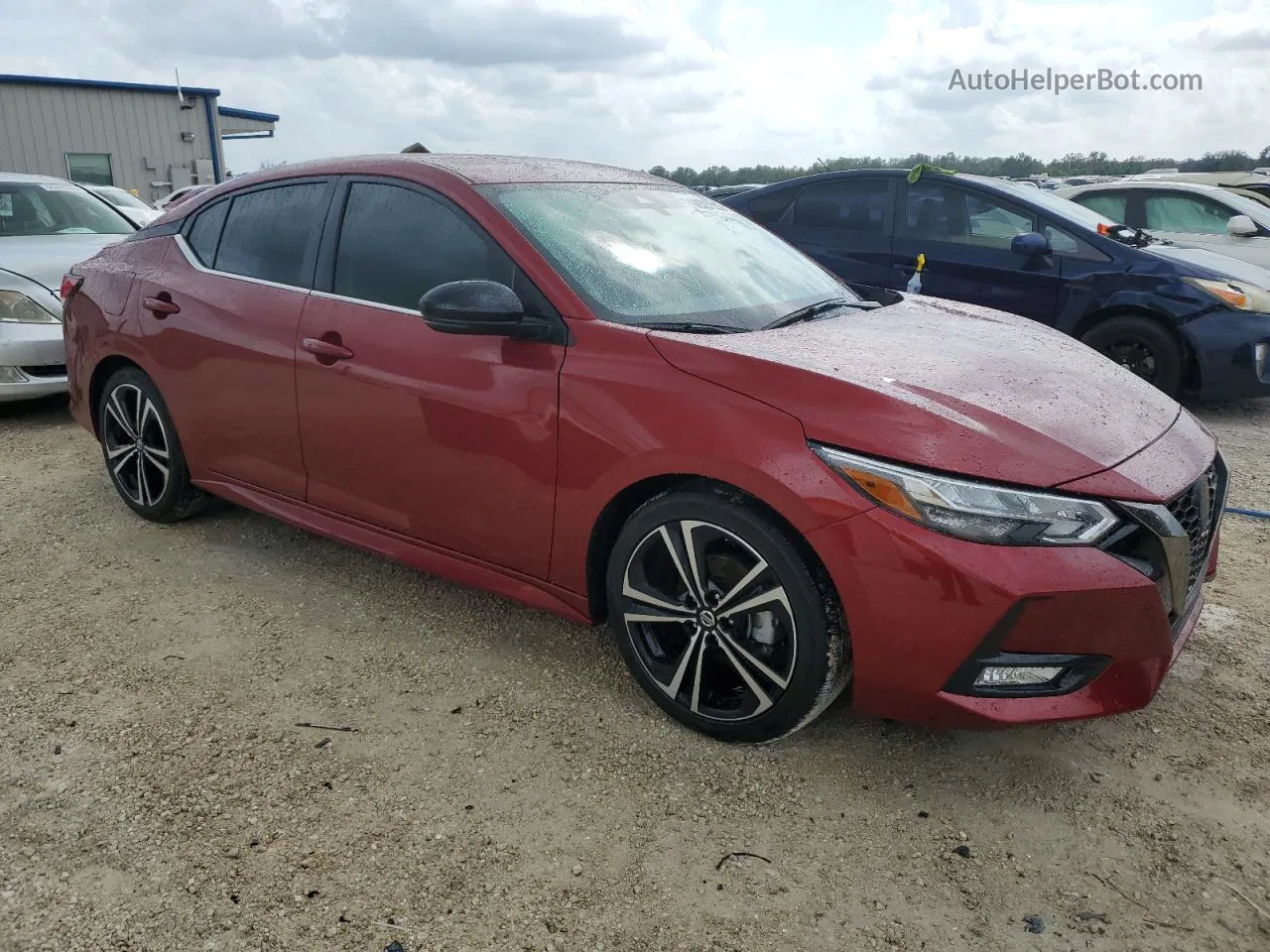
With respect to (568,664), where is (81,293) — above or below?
above

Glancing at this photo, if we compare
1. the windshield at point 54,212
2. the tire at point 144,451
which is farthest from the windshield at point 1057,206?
the windshield at point 54,212

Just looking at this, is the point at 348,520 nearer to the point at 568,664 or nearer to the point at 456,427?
the point at 456,427

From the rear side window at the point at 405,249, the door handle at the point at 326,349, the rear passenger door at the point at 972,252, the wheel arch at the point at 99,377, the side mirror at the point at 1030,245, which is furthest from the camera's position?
the rear passenger door at the point at 972,252

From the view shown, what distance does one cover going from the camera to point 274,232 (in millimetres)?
3637

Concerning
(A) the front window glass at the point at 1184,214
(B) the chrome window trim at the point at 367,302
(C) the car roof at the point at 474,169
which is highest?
(C) the car roof at the point at 474,169

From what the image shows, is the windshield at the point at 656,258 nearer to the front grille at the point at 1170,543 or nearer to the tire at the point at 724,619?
the tire at the point at 724,619

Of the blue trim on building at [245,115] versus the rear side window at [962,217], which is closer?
the rear side window at [962,217]

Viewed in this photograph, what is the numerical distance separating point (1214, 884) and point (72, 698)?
3.06 meters

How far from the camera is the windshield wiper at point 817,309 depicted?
3021 millimetres

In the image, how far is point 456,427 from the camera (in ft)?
9.69

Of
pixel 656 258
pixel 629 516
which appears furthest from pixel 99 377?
pixel 629 516

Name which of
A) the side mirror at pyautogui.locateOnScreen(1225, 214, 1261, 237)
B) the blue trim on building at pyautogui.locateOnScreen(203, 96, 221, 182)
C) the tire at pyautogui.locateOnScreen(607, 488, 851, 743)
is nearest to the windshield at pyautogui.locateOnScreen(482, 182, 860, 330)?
the tire at pyautogui.locateOnScreen(607, 488, 851, 743)

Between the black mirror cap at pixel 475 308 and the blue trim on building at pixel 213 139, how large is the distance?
89.3 feet

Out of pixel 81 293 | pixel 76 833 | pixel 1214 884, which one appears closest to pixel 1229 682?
pixel 1214 884
